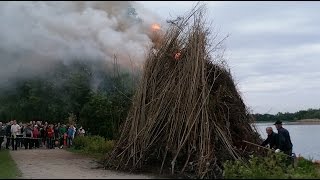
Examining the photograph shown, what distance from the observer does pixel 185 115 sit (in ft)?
43.5

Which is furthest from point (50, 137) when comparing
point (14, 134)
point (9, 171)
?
point (9, 171)

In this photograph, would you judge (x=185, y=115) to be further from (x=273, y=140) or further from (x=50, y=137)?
(x=50, y=137)

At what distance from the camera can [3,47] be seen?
768 inches

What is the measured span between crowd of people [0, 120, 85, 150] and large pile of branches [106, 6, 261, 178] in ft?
33.5

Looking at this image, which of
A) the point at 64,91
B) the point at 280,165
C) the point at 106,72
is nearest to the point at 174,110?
the point at 280,165

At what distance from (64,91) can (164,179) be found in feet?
68.9

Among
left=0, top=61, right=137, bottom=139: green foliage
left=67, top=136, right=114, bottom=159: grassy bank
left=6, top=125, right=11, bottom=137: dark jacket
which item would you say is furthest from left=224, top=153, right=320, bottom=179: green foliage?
left=6, top=125, right=11, bottom=137: dark jacket

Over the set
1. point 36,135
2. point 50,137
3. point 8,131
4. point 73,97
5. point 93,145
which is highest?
point 73,97

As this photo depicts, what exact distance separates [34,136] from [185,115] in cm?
1320

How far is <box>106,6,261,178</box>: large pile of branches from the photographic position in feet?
42.4

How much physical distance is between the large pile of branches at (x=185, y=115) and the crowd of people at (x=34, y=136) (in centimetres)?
1022

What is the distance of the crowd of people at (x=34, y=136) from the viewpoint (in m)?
23.6

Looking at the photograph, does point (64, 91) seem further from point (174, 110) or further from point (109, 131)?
point (174, 110)

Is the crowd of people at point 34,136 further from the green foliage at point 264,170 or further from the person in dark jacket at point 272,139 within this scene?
the green foliage at point 264,170
